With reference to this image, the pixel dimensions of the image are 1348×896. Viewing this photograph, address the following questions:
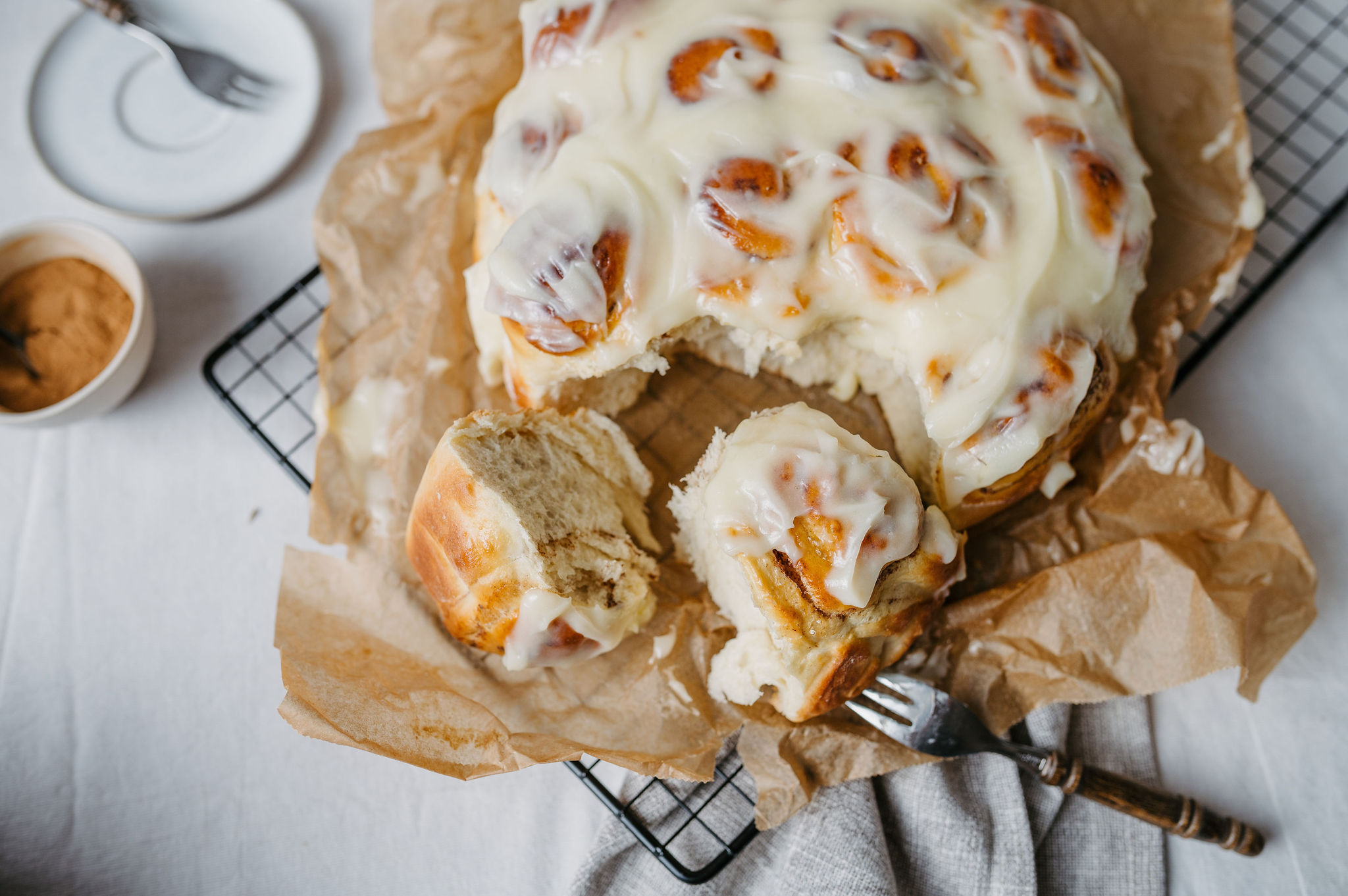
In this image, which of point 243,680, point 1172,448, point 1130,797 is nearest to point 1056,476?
point 1172,448

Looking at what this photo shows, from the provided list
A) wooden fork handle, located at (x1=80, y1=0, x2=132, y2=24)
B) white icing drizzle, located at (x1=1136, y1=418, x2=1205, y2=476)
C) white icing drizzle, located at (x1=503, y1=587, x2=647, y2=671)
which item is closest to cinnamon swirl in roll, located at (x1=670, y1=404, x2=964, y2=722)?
white icing drizzle, located at (x1=503, y1=587, x2=647, y2=671)

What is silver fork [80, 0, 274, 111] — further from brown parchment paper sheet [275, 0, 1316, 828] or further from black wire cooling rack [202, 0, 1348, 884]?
black wire cooling rack [202, 0, 1348, 884]

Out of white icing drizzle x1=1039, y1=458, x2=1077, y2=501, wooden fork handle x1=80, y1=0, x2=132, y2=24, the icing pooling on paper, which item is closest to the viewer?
the icing pooling on paper

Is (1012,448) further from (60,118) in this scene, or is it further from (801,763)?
(60,118)

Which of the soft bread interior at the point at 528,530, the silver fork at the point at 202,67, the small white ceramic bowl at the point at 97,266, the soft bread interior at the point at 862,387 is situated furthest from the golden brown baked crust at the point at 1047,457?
the silver fork at the point at 202,67

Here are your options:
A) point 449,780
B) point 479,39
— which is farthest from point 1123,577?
point 479,39

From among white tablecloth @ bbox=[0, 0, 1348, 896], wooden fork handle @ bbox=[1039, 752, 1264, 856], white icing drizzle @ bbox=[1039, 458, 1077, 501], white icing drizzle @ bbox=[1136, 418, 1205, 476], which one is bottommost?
white tablecloth @ bbox=[0, 0, 1348, 896]

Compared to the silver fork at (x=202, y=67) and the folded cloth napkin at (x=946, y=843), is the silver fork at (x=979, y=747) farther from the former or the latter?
the silver fork at (x=202, y=67)

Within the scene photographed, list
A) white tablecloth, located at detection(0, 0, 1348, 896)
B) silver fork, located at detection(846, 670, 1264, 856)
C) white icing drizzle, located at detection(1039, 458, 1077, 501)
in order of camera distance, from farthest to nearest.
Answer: white tablecloth, located at detection(0, 0, 1348, 896), white icing drizzle, located at detection(1039, 458, 1077, 501), silver fork, located at detection(846, 670, 1264, 856)
